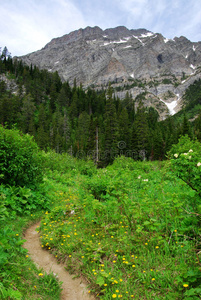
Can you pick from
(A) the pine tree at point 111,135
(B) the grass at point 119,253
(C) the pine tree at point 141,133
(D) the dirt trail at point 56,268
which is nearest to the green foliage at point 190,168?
(B) the grass at point 119,253

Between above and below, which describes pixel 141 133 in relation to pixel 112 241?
above

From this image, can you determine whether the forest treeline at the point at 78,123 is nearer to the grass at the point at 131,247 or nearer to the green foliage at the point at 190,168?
the grass at the point at 131,247

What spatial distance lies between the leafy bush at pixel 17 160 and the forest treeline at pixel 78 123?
19957 millimetres

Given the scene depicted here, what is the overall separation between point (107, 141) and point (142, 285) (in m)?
41.3

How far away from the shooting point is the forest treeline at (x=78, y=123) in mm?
45344

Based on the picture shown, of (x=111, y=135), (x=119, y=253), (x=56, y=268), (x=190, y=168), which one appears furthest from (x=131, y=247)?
(x=111, y=135)

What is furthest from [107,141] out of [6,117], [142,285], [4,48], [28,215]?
[4,48]

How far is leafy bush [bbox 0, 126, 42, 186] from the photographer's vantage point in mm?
6207

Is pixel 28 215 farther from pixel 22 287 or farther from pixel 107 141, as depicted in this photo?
pixel 107 141

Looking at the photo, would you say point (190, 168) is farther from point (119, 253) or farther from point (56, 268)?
point (56, 268)

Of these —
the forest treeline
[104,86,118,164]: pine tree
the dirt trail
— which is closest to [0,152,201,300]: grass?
the dirt trail

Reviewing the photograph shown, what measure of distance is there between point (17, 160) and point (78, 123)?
68539 millimetres

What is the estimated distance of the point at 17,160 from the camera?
6.37 meters

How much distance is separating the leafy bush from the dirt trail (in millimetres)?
2065
